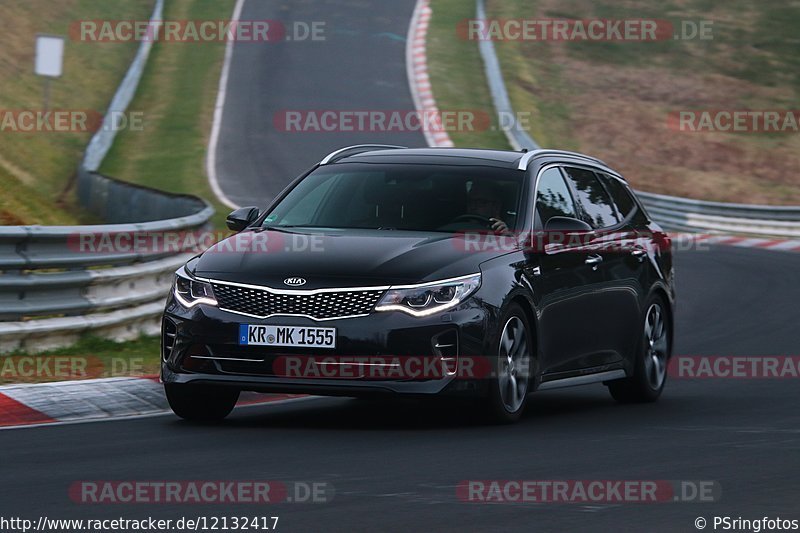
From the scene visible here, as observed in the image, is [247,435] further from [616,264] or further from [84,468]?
[616,264]

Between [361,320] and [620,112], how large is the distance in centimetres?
2928

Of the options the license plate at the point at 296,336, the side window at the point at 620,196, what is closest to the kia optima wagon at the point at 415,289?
the license plate at the point at 296,336

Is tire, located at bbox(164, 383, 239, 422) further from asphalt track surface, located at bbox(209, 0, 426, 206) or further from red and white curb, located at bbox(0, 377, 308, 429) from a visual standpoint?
asphalt track surface, located at bbox(209, 0, 426, 206)

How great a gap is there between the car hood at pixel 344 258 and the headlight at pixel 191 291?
0.18ft

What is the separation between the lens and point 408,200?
10039 mm

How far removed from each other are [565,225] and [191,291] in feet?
7.58

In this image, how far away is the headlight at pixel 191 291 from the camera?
9125 millimetres

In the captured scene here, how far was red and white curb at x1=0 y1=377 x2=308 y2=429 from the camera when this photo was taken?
9445 mm

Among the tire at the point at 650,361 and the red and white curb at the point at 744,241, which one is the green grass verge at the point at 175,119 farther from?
the tire at the point at 650,361

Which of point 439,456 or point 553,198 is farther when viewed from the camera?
point 553,198

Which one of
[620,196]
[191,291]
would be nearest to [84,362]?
[191,291]

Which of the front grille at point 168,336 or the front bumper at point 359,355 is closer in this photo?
the front bumper at point 359,355

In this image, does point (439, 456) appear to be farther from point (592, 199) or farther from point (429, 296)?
point (592, 199)

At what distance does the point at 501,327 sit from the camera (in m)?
9.19
